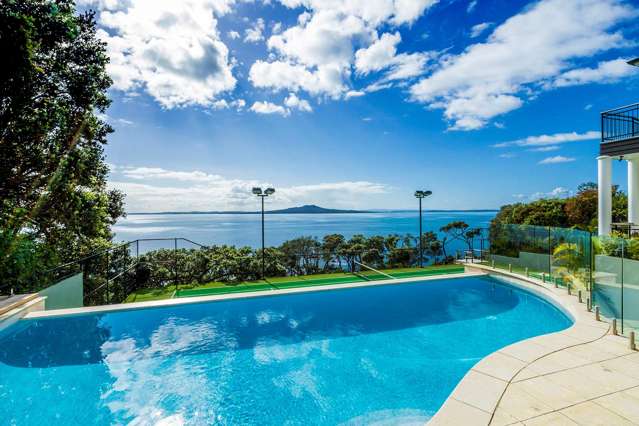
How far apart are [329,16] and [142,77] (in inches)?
289

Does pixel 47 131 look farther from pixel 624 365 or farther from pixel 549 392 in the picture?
pixel 624 365

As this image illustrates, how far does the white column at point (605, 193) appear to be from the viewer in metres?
9.99

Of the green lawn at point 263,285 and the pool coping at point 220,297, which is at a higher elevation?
the pool coping at point 220,297

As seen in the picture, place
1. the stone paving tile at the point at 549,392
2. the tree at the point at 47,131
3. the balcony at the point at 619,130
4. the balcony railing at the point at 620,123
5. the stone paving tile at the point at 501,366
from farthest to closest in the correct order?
the balcony railing at the point at 620,123 < the balcony at the point at 619,130 < the tree at the point at 47,131 < the stone paving tile at the point at 501,366 < the stone paving tile at the point at 549,392

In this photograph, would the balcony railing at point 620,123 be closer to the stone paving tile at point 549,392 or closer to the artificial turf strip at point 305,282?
the artificial turf strip at point 305,282

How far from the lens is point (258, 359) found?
5668 millimetres

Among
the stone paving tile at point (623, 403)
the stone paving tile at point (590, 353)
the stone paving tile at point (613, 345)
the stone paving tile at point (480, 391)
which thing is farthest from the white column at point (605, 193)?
the stone paving tile at point (480, 391)

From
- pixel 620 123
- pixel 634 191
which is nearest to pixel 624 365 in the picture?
pixel 634 191

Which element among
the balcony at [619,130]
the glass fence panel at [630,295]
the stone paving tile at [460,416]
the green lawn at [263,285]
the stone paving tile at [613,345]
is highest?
the balcony at [619,130]

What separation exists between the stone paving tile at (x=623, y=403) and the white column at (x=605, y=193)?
27.5 feet

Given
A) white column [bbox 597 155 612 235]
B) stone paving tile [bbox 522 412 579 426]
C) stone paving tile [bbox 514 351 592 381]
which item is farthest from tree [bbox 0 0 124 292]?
white column [bbox 597 155 612 235]

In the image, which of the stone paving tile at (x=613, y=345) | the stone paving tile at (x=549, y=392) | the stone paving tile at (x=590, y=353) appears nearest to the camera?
the stone paving tile at (x=549, y=392)

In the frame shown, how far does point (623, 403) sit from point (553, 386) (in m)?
0.59

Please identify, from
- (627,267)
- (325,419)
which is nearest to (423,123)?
(627,267)
